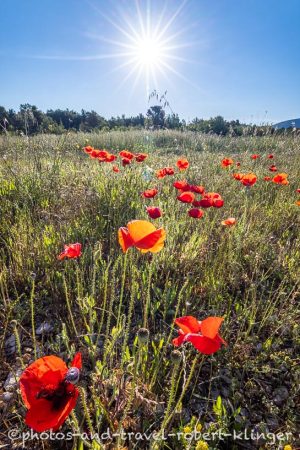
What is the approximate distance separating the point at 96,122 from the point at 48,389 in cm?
5374

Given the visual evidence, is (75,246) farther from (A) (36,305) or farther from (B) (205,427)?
(B) (205,427)

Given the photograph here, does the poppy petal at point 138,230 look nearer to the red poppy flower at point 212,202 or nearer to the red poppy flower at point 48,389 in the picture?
the red poppy flower at point 48,389

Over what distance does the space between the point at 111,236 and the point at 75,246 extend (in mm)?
1224

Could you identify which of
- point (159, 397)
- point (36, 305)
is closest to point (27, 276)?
point (36, 305)

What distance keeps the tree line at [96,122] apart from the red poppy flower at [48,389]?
9.28 feet

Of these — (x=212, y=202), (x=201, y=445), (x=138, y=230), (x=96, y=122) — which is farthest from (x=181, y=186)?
(x=96, y=122)

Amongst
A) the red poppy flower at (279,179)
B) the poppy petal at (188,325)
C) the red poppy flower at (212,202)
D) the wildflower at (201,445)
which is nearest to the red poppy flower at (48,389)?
the poppy petal at (188,325)

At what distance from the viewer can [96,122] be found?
50.4m

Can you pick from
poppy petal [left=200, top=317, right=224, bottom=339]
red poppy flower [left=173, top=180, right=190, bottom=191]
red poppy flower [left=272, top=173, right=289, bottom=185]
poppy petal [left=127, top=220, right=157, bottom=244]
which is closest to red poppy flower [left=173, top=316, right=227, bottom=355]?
poppy petal [left=200, top=317, right=224, bottom=339]

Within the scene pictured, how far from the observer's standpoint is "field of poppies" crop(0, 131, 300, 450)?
1106 millimetres

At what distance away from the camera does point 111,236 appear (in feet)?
9.04

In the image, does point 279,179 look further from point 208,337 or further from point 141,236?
point 208,337

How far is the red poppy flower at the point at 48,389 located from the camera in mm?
759

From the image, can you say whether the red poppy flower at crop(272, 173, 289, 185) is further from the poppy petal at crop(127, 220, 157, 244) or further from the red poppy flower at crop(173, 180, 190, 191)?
the poppy petal at crop(127, 220, 157, 244)
